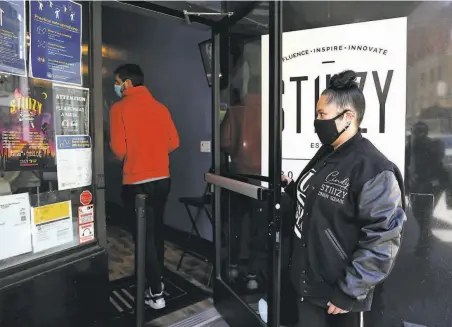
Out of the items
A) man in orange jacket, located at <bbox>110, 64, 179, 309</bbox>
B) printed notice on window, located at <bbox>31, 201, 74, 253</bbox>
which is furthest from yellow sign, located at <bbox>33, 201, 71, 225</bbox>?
man in orange jacket, located at <bbox>110, 64, 179, 309</bbox>

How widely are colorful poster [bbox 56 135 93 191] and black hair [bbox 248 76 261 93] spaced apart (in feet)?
3.22

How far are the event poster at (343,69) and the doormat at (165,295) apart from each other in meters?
1.30

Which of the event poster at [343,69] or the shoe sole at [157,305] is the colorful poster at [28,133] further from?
the shoe sole at [157,305]

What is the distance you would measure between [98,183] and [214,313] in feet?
4.28

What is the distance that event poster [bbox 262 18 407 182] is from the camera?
1.83m

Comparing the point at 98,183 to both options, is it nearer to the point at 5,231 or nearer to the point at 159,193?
the point at 5,231

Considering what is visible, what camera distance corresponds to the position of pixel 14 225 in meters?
1.58

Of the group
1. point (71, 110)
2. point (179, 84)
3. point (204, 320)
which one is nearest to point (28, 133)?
point (71, 110)

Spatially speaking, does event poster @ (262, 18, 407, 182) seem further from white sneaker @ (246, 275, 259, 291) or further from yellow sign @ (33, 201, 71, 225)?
yellow sign @ (33, 201, 71, 225)

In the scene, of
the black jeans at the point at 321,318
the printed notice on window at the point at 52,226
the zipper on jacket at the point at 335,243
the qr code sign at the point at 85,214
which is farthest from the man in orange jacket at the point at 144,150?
the zipper on jacket at the point at 335,243

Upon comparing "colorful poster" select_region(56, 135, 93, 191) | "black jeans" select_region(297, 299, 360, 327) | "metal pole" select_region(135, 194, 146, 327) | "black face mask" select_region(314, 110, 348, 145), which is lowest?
"black jeans" select_region(297, 299, 360, 327)

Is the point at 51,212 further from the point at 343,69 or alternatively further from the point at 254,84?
the point at 343,69

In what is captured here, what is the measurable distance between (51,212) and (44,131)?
391 mm

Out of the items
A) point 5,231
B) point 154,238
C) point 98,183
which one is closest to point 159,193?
point 154,238
